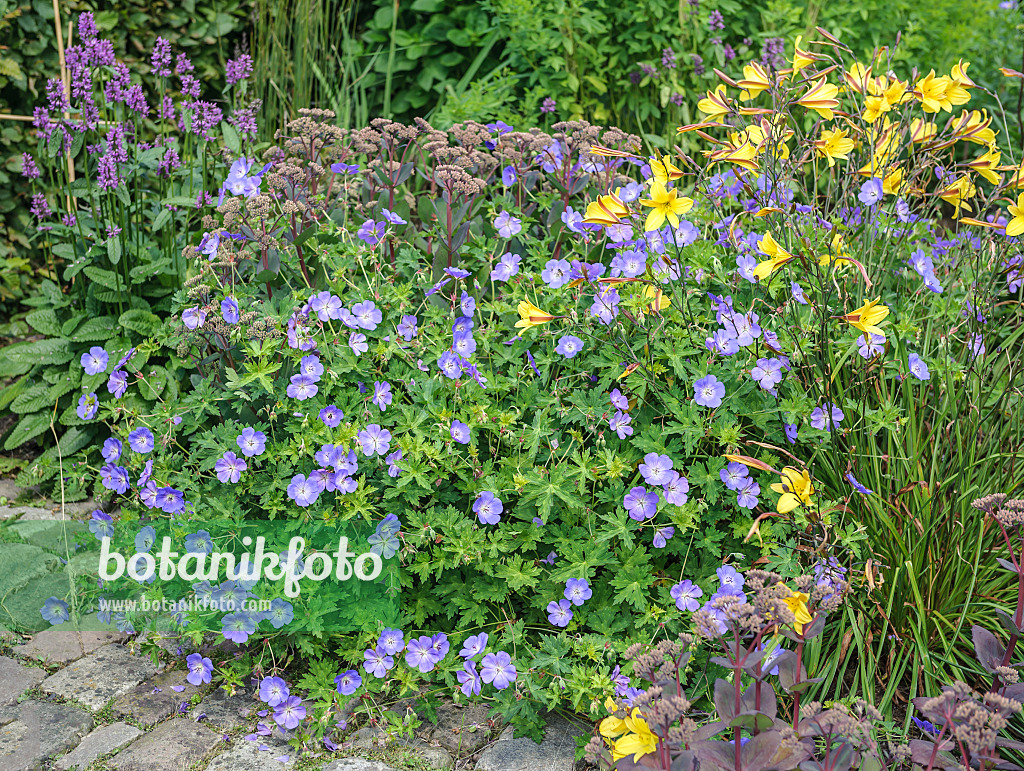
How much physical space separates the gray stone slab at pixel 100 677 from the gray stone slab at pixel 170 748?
20cm

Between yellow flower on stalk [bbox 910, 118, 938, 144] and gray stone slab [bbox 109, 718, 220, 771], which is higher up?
yellow flower on stalk [bbox 910, 118, 938, 144]

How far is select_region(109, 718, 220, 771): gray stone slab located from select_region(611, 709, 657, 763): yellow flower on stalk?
3.13ft

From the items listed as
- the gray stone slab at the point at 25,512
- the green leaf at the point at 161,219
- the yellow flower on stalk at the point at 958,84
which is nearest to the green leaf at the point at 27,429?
the gray stone slab at the point at 25,512

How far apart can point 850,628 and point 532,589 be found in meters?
0.77

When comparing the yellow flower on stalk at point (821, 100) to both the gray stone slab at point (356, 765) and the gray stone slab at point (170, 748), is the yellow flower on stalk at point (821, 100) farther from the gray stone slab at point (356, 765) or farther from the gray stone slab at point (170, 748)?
the gray stone slab at point (170, 748)

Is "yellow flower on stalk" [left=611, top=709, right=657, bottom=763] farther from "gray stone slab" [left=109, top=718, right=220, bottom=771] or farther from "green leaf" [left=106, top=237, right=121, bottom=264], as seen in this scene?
"green leaf" [left=106, top=237, right=121, bottom=264]

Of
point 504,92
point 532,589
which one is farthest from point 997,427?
point 504,92

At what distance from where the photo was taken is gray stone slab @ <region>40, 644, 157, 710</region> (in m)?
2.07

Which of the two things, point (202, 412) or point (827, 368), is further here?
point (202, 412)

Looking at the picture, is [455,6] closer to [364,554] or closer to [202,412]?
[202,412]

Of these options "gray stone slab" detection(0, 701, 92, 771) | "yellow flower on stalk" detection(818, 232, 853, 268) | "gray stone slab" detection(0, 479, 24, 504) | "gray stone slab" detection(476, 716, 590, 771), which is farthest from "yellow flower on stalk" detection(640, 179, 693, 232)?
"gray stone slab" detection(0, 479, 24, 504)

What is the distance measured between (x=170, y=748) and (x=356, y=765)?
42 cm

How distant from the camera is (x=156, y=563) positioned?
7.23 feet

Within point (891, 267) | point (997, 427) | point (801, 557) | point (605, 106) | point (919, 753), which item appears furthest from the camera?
point (605, 106)
